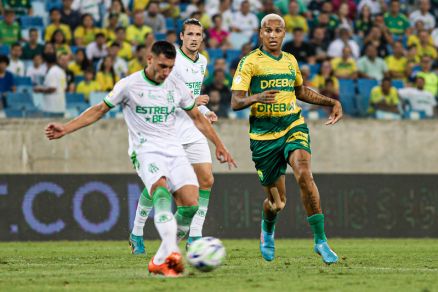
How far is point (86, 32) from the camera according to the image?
20422 mm

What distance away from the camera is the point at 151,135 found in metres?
9.60

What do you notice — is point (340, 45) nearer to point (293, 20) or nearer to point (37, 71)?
point (293, 20)

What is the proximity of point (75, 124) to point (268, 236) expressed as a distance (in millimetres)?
3312

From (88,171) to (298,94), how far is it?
24.4 feet

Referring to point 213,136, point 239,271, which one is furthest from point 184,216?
point 213,136

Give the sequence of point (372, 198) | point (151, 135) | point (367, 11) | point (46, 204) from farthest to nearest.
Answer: point (367, 11) < point (372, 198) < point (46, 204) < point (151, 135)

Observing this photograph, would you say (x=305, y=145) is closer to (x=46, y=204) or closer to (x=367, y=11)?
(x=46, y=204)

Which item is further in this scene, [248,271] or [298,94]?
[298,94]

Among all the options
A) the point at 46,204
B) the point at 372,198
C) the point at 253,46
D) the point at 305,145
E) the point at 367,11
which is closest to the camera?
the point at 305,145

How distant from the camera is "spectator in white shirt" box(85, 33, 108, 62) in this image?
19703mm

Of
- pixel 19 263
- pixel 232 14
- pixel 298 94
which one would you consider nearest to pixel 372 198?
pixel 232 14

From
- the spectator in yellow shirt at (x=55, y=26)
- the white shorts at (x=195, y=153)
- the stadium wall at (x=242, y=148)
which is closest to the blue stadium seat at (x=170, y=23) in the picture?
the spectator in yellow shirt at (x=55, y=26)

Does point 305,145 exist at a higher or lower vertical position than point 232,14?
lower

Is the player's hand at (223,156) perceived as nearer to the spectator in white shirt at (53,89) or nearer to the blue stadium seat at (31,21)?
the spectator in white shirt at (53,89)
